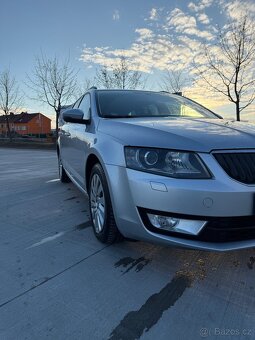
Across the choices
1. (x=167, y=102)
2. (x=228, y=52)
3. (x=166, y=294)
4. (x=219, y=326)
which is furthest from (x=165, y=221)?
(x=228, y=52)

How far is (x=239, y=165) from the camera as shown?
2061 millimetres

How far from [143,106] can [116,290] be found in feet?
7.13

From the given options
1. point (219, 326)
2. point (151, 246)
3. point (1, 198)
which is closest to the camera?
point (219, 326)

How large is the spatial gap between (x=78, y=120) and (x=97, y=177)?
0.77m

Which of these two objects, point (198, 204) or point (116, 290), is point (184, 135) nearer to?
point (198, 204)

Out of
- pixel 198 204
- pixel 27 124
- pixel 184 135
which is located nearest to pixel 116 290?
pixel 198 204

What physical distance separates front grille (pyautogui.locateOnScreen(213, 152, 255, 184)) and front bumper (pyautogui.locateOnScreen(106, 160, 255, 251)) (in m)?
0.05

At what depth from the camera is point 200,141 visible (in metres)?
2.15

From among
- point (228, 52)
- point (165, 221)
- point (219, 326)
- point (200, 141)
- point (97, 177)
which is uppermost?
point (228, 52)

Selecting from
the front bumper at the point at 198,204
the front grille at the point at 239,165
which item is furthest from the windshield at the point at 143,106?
the front grille at the point at 239,165

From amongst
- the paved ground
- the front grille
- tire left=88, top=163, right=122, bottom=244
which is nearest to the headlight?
the front grille

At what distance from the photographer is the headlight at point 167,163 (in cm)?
207

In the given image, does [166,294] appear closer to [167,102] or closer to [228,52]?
[167,102]

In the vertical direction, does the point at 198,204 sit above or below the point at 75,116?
below
